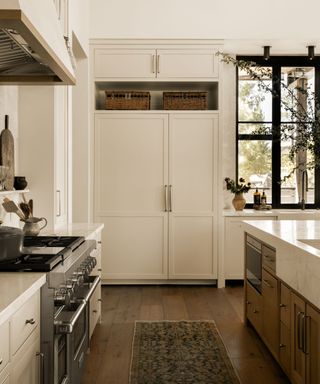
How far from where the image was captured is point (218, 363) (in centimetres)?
329

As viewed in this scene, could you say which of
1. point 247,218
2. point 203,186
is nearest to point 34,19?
point 203,186

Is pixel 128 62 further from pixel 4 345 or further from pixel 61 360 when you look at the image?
pixel 4 345

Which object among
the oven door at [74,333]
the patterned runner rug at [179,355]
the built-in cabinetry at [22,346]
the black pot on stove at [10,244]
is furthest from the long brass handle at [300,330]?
the black pot on stove at [10,244]

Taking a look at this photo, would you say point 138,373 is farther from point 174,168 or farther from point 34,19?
point 174,168

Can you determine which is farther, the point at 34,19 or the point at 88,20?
the point at 88,20

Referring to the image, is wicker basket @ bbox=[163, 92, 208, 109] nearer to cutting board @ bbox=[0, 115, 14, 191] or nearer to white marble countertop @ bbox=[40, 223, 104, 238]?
white marble countertop @ bbox=[40, 223, 104, 238]

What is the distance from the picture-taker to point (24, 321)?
1784mm

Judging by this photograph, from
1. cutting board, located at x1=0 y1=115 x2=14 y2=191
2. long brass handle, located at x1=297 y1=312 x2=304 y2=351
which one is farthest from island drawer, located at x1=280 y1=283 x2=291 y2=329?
cutting board, located at x1=0 y1=115 x2=14 y2=191

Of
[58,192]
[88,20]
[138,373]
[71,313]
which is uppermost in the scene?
[88,20]

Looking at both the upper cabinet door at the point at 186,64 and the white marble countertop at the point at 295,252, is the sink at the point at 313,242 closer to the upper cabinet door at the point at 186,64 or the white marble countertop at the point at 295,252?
the white marble countertop at the point at 295,252

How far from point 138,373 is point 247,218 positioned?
9.30 ft

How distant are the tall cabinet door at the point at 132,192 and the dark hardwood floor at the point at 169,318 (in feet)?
1.00

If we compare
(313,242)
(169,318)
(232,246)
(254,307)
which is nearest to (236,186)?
(232,246)

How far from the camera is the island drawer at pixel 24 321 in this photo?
65.6 inches
